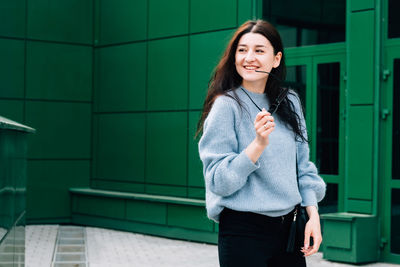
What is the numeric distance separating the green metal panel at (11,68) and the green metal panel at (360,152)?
616 cm

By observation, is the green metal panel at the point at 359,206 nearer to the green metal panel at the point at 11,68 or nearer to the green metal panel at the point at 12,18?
the green metal panel at the point at 11,68

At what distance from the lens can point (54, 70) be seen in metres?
12.1

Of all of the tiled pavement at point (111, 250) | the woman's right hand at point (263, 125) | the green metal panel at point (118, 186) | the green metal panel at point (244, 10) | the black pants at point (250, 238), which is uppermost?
the green metal panel at point (244, 10)

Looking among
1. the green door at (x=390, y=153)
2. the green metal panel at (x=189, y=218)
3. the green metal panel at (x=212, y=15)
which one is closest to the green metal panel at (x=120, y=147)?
the green metal panel at (x=189, y=218)

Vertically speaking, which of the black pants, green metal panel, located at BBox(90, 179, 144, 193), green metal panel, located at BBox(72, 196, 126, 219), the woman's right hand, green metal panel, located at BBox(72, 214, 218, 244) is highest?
the woman's right hand

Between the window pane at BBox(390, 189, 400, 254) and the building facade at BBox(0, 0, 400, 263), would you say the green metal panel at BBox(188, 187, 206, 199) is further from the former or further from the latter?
the window pane at BBox(390, 189, 400, 254)

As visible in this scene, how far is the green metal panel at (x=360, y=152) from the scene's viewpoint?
823cm

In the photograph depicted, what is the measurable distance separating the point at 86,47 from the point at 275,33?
994 centimetres

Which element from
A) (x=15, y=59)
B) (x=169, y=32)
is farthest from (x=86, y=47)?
(x=169, y=32)

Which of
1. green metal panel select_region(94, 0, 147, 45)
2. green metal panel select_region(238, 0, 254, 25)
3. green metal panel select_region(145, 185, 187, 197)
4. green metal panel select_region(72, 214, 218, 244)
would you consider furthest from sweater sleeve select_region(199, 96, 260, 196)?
green metal panel select_region(94, 0, 147, 45)

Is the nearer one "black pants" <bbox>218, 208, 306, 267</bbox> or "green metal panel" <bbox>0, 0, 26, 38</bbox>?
"black pants" <bbox>218, 208, 306, 267</bbox>

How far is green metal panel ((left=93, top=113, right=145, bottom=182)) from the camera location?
11375 millimetres

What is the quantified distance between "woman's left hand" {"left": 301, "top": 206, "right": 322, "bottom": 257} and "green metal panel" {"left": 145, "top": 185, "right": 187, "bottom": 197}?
7786 mm

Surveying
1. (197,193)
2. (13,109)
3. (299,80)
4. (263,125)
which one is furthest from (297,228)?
(13,109)
